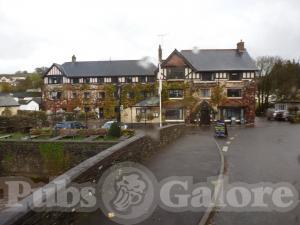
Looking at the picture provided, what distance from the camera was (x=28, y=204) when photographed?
5066 millimetres

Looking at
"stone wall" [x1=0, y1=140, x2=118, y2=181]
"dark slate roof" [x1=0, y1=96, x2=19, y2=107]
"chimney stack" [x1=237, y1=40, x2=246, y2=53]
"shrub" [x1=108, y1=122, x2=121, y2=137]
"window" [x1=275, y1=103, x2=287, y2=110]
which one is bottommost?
"stone wall" [x1=0, y1=140, x2=118, y2=181]

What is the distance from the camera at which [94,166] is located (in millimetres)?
7934

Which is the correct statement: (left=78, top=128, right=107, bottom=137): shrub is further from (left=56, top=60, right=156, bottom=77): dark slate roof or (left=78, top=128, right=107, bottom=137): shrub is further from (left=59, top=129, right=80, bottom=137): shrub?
(left=56, top=60, right=156, bottom=77): dark slate roof

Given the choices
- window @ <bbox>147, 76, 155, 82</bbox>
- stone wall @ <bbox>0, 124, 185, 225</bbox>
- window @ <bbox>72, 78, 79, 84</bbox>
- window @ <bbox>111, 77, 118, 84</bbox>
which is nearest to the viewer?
stone wall @ <bbox>0, 124, 185, 225</bbox>

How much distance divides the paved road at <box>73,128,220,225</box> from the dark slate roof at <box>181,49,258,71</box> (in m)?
24.1

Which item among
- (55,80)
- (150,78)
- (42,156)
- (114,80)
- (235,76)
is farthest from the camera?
(55,80)

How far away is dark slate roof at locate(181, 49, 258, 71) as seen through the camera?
134ft

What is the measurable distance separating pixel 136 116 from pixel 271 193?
111 feet

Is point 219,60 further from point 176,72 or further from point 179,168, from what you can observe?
point 179,168

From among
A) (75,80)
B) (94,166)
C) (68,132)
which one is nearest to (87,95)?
(75,80)

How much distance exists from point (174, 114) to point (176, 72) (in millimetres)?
5591

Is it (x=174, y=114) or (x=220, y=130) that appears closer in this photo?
(x=220, y=130)

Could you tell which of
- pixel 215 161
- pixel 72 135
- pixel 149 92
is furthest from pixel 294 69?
pixel 215 161

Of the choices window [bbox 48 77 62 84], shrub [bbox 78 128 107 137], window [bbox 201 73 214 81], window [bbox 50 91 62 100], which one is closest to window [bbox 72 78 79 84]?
window [bbox 48 77 62 84]
